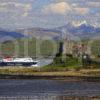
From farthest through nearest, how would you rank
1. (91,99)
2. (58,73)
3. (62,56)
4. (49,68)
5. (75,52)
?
(75,52)
(62,56)
(49,68)
(58,73)
(91,99)

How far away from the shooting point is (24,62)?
A: 509 ft

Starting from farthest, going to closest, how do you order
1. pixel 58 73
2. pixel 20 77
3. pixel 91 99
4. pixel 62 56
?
pixel 62 56 < pixel 58 73 < pixel 20 77 < pixel 91 99

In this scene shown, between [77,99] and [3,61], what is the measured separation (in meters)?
117

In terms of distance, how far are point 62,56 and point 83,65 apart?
14.1 metres

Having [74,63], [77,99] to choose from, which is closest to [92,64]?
[74,63]

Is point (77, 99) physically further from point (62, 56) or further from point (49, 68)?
point (62, 56)

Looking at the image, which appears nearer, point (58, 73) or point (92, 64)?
point (58, 73)

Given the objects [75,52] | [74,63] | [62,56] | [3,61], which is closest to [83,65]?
[74,63]

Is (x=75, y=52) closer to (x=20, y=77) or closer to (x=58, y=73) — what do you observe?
(x=58, y=73)

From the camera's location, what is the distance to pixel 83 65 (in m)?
126

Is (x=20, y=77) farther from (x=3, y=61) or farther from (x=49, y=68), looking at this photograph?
(x=3, y=61)

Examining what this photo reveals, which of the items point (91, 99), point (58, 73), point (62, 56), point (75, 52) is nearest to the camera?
point (91, 99)

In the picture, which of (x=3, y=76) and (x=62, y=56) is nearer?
(x=3, y=76)

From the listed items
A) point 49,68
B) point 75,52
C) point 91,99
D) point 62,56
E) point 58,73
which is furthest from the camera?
point 75,52
